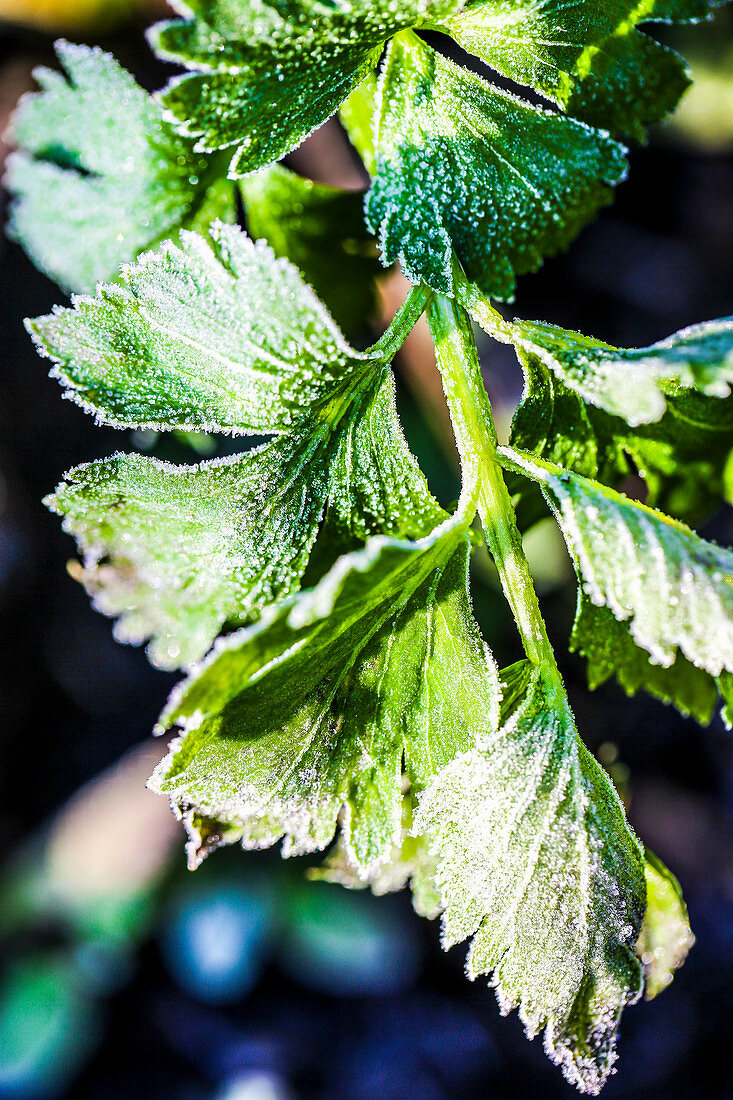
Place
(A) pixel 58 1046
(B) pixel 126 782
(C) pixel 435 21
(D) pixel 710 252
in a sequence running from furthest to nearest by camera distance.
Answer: (D) pixel 710 252
(B) pixel 126 782
(A) pixel 58 1046
(C) pixel 435 21

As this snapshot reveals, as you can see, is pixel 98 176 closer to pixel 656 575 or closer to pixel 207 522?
pixel 207 522

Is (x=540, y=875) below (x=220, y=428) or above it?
below

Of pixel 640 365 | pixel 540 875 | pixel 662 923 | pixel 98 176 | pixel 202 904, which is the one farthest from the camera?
pixel 202 904

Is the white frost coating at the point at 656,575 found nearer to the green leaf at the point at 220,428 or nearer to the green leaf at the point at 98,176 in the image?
the green leaf at the point at 220,428

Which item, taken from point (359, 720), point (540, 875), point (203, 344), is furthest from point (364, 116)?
point (540, 875)

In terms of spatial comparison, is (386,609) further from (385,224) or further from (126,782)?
(126,782)

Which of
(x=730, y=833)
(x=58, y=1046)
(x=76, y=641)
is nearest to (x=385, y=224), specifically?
(x=76, y=641)

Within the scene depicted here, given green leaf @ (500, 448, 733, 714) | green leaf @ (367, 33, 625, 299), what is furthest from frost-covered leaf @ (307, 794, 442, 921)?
green leaf @ (367, 33, 625, 299)
